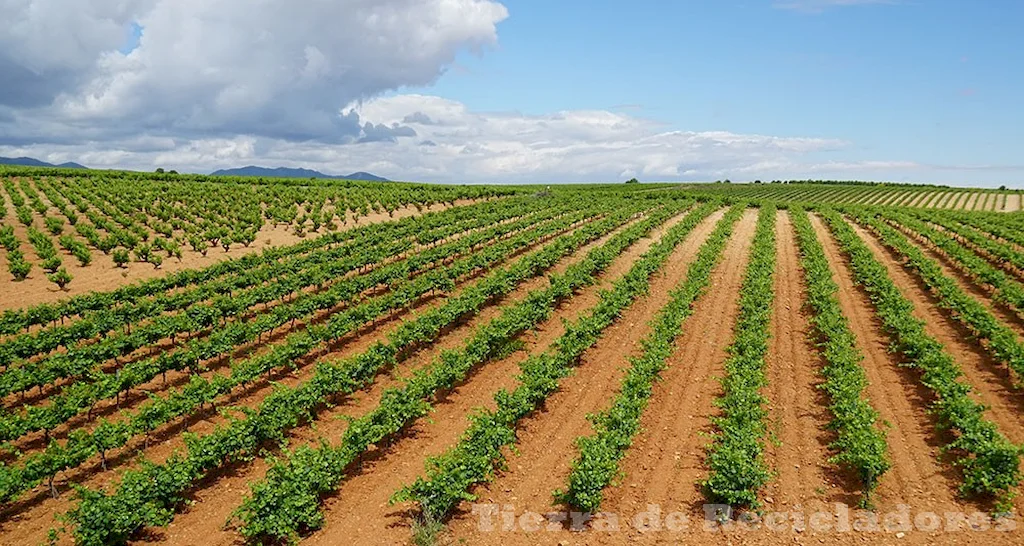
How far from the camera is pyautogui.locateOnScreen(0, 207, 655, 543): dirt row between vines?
32.2 ft

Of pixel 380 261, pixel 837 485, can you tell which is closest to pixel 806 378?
pixel 837 485

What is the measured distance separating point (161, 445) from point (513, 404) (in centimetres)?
797

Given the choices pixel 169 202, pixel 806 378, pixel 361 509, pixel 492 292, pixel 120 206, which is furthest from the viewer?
pixel 169 202

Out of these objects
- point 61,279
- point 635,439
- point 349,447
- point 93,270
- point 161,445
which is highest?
point 61,279

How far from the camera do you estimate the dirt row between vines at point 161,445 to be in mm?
9805

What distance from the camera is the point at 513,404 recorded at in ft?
41.1

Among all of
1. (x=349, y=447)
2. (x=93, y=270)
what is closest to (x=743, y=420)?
(x=349, y=447)

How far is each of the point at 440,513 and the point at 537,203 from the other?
50530 mm

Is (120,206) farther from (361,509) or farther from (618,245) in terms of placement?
(361,509)

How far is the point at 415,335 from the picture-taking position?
17.5m

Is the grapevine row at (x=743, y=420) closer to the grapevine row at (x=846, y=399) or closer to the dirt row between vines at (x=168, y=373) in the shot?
the grapevine row at (x=846, y=399)

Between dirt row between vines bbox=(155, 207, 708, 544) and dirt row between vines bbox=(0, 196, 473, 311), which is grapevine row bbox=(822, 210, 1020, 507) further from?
dirt row between vines bbox=(0, 196, 473, 311)

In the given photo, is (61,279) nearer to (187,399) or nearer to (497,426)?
(187,399)

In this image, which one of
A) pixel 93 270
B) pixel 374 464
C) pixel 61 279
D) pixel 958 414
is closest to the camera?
pixel 374 464
